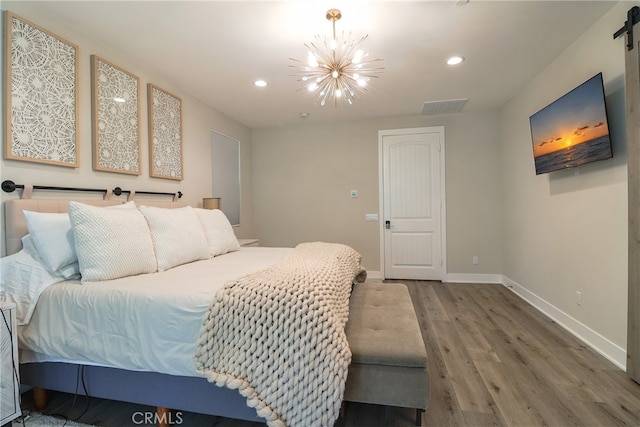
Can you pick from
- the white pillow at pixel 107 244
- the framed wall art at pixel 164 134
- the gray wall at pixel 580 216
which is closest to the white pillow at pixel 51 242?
the white pillow at pixel 107 244

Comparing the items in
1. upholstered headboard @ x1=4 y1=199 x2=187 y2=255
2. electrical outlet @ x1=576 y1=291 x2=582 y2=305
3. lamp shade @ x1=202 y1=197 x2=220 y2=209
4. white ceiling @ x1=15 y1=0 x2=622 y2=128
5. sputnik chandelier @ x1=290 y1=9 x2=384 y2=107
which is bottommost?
electrical outlet @ x1=576 y1=291 x2=582 y2=305

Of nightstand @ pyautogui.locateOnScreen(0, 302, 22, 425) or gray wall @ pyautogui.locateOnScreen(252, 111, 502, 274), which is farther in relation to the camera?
gray wall @ pyautogui.locateOnScreen(252, 111, 502, 274)

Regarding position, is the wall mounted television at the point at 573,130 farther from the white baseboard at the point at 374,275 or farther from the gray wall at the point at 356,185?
the white baseboard at the point at 374,275

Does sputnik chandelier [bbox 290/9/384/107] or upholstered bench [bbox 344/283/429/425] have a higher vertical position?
sputnik chandelier [bbox 290/9/384/107]

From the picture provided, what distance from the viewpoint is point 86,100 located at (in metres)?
2.14

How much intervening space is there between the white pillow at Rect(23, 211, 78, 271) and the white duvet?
0.46ft

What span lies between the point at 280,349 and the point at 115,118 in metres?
2.38

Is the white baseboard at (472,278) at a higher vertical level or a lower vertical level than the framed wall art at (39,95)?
lower

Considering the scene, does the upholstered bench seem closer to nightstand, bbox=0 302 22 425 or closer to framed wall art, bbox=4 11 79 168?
nightstand, bbox=0 302 22 425

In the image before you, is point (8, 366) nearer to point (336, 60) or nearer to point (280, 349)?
point (280, 349)

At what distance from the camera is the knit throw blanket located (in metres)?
1.14

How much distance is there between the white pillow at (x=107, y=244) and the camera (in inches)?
62.3

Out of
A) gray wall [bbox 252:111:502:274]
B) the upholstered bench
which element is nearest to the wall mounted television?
gray wall [bbox 252:111:502:274]

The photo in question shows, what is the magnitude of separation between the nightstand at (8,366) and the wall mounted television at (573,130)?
3.73m
